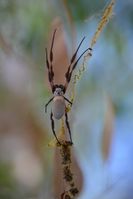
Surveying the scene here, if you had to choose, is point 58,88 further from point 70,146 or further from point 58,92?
point 70,146

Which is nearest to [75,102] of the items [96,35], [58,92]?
[58,92]

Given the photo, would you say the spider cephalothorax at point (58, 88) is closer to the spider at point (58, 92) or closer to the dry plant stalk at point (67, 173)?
the spider at point (58, 92)

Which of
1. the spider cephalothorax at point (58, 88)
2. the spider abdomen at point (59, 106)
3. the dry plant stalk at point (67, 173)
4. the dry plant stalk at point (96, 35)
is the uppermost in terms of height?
the dry plant stalk at point (96, 35)

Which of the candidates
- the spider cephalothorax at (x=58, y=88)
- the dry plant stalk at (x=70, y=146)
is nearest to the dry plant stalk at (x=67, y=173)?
the dry plant stalk at (x=70, y=146)

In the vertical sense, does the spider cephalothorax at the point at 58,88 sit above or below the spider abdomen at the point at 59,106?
above

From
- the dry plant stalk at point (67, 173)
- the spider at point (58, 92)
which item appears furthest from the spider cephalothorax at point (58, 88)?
the dry plant stalk at point (67, 173)

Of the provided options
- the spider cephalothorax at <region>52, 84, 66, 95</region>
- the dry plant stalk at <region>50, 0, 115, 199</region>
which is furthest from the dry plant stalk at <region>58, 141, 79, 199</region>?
the spider cephalothorax at <region>52, 84, 66, 95</region>

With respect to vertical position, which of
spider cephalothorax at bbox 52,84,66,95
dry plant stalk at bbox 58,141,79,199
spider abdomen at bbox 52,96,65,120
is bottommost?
dry plant stalk at bbox 58,141,79,199

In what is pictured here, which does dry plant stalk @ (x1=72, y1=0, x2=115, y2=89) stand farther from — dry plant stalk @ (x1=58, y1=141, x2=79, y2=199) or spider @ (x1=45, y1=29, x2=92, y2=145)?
dry plant stalk @ (x1=58, y1=141, x2=79, y2=199)
